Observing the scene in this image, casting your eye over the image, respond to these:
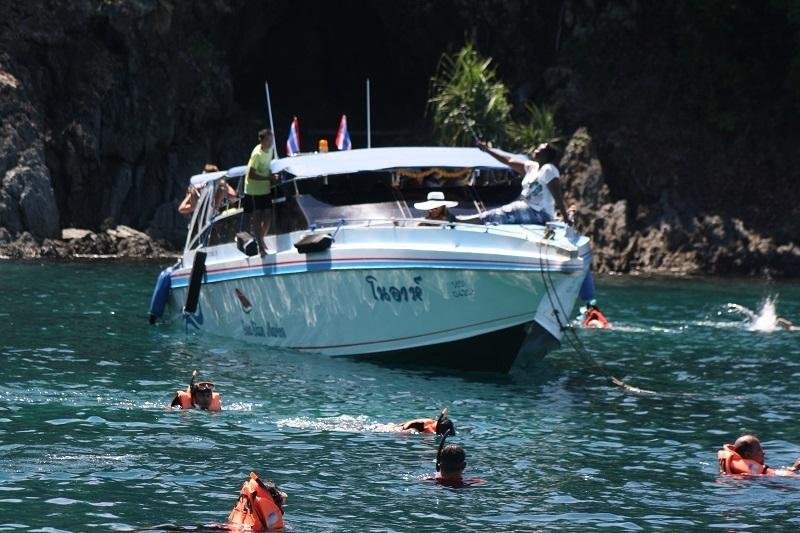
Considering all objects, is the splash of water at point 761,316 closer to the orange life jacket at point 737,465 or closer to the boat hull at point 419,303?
the boat hull at point 419,303

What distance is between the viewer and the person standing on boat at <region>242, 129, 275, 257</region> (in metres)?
25.1

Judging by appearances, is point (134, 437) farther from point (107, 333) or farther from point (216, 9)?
point (216, 9)

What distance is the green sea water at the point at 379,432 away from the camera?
48.4 feet

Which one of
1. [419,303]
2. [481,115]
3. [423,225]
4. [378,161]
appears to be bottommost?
[419,303]

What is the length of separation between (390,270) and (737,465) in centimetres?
792

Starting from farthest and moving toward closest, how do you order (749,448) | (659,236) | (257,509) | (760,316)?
(659,236) < (760,316) < (749,448) < (257,509)

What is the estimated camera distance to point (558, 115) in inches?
1740

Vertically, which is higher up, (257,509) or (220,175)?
(220,175)

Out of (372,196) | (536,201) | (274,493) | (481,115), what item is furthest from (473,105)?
(274,493)

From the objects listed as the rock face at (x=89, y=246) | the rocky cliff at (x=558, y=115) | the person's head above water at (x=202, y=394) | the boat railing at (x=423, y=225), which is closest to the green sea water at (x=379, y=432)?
the person's head above water at (x=202, y=394)

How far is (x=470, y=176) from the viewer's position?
26.0 meters

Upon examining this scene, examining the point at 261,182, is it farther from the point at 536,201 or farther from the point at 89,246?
the point at 89,246

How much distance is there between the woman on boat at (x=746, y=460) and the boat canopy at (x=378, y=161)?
31.9 feet

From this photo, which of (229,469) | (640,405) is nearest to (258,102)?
(640,405)
